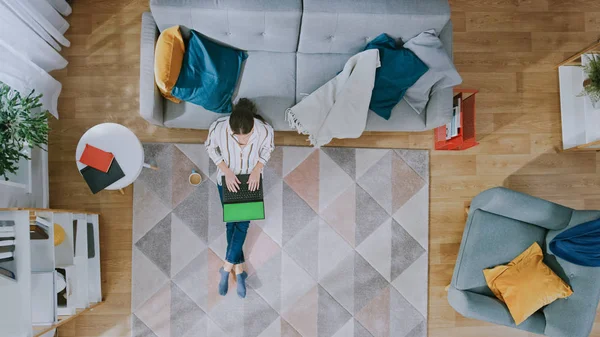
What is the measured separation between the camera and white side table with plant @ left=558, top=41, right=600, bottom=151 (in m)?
3.18

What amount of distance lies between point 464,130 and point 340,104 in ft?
3.28

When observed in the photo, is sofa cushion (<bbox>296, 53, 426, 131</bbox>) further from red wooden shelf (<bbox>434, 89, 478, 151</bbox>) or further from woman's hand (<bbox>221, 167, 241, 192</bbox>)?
woman's hand (<bbox>221, 167, 241, 192</bbox>)

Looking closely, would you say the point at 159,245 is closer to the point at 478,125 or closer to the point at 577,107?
the point at 478,125

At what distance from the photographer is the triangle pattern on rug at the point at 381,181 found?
3.23 meters

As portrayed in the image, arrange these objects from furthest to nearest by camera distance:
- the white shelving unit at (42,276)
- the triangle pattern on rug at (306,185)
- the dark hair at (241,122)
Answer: the triangle pattern on rug at (306,185)
the dark hair at (241,122)
the white shelving unit at (42,276)

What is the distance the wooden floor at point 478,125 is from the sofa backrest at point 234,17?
2.76ft

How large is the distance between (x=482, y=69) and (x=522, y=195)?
1192 millimetres

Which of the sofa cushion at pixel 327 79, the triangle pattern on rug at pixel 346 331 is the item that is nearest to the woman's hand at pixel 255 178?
the sofa cushion at pixel 327 79

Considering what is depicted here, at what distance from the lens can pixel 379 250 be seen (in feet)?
10.6

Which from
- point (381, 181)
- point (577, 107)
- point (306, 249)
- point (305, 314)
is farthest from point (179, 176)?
point (577, 107)

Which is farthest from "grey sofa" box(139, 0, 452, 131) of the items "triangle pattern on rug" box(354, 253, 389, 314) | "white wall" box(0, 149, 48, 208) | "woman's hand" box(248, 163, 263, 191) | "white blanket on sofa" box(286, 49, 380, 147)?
"triangle pattern on rug" box(354, 253, 389, 314)

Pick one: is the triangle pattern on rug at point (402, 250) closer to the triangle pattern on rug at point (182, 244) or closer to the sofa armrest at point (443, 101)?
the sofa armrest at point (443, 101)

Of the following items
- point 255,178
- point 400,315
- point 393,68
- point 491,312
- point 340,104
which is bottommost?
point 400,315

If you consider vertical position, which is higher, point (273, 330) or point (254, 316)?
point (254, 316)
